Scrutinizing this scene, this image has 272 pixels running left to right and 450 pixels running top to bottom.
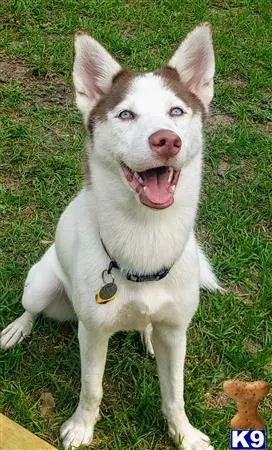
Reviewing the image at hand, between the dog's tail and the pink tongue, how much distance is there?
109 centimetres

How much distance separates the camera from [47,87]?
5.08 metres

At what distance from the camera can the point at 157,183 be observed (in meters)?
2.32

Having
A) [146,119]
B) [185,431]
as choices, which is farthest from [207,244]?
[146,119]

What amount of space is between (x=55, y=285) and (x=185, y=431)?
0.92 meters

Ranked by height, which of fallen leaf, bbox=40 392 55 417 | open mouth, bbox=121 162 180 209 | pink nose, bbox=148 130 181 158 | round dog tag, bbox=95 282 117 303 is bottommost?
fallen leaf, bbox=40 392 55 417

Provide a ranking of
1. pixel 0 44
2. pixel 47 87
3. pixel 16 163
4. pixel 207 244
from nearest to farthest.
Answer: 1. pixel 207 244
2. pixel 16 163
3. pixel 47 87
4. pixel 0 44

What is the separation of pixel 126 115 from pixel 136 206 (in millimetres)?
340

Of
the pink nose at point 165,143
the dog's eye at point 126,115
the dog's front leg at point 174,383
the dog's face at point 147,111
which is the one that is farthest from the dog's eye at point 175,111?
the dog's front leg at point 174,383

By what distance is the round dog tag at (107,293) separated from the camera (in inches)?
99.3

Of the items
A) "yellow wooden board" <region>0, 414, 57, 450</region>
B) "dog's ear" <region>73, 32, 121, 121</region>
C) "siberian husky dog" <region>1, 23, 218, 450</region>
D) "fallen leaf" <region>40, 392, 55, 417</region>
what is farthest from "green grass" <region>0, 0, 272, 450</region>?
"dog's ear" <region>73, 32, 121, 121</region>

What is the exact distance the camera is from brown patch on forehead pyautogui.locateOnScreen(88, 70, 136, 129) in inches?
97.7

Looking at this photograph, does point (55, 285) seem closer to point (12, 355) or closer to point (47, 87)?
point (12, 355)

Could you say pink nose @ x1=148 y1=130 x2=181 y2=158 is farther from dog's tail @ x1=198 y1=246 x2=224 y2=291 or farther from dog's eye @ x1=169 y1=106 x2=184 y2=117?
dog's tail @ x1=198 y1=246 x2=224 y2=291

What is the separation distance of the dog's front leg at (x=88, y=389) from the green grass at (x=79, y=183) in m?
0.08
